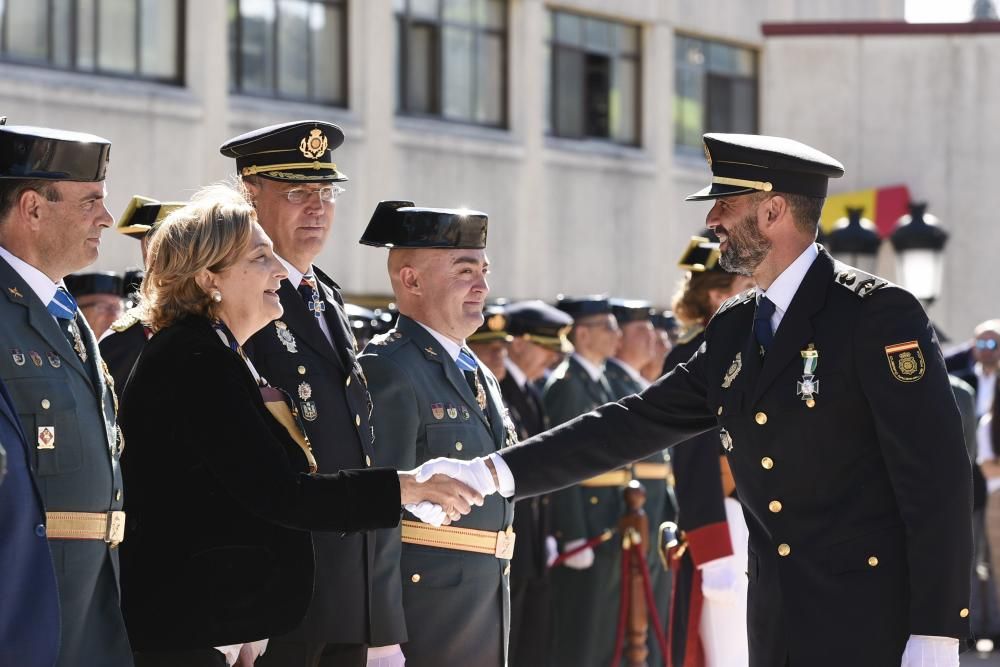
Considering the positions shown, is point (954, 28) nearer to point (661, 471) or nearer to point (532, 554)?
point (661, 471)

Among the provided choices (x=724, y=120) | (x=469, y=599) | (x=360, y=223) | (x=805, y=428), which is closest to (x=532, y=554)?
(x=469, y=599)

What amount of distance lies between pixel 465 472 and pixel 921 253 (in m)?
8.51

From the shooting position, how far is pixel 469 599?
Result: 560cm

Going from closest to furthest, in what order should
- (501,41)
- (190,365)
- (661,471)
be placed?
(190,365), (661,471), (501,41)

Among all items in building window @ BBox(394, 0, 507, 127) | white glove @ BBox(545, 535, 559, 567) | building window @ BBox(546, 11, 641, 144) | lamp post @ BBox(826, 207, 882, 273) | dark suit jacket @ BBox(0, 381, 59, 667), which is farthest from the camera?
building window @ BBox(546, 11, 641, 144)

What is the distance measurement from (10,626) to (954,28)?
20069 mm

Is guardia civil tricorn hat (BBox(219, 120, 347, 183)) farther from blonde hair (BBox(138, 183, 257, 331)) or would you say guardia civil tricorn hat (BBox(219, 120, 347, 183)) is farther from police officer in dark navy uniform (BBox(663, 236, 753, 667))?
police officer in dark navy uniform (BBox(663, 236, 753, 667))

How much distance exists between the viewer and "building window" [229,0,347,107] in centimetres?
1641

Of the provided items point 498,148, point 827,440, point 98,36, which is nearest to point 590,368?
point 827,440

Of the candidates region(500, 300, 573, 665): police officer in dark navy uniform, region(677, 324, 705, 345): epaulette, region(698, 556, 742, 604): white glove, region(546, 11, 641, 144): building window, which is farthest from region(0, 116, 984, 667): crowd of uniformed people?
region(546, 11, 641, 144): building window

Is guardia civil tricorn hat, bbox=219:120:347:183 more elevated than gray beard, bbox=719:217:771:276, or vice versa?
guardia civil tricorn hat, bbox=219:120:347:183

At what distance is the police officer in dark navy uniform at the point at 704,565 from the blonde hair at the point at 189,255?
2600 millimetres

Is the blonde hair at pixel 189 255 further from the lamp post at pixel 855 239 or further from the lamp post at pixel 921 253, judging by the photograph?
the lamp post at pixel 921 253

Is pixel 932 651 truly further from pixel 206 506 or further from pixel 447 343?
pixel 447 343
